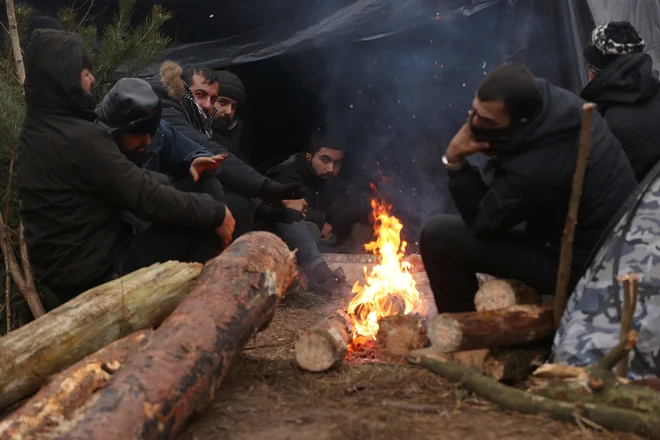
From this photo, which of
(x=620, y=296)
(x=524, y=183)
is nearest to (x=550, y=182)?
(x=524, y=183)

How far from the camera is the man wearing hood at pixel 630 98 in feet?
15.5

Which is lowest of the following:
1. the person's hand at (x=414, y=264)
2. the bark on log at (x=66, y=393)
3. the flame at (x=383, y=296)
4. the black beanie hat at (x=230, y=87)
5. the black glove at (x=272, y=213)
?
the person's hand at (x=414, y=264)

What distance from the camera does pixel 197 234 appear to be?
4.77m

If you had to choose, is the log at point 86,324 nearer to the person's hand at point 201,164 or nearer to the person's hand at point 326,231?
the person's hand at point 201,164

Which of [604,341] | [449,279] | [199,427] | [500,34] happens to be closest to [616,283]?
[604,341]

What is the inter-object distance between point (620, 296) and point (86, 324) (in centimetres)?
266

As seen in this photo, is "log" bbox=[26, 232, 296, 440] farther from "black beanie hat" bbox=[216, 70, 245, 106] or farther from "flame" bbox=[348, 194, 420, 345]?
"black beanie hat" bbox=[216, 70, 245, 106]

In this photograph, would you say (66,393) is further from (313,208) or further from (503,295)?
(313,208)

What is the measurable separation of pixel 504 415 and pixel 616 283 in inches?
39.3

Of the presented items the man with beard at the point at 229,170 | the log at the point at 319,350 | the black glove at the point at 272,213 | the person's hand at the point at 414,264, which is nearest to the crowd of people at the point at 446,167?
the man with beard at the point at 229,170

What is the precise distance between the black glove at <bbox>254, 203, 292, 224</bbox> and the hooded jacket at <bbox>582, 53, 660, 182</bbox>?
8.46 feet

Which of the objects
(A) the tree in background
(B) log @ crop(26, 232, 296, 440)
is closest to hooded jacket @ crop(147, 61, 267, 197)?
(A) the tree in background

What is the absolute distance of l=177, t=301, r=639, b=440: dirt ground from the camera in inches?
118

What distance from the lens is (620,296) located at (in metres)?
3.68
